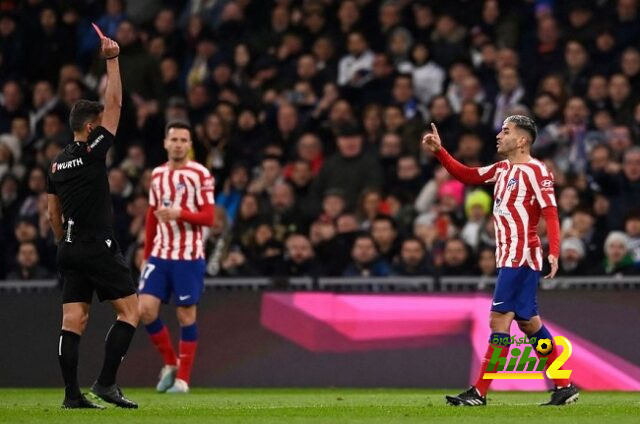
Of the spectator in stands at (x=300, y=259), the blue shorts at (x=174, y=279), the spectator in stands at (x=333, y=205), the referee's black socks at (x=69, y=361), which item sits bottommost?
the referee's black socks at (x=69, y=361)

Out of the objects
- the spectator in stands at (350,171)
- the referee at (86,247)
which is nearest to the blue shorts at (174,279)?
the referee at (86,247)

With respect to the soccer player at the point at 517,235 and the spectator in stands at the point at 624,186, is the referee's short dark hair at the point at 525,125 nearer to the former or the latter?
the soccer player at the point at 517,235

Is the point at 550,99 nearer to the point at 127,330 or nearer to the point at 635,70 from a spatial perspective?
the point at 635,70

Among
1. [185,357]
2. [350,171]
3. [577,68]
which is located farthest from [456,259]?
[577,68]

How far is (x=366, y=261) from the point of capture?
15398 millimetres

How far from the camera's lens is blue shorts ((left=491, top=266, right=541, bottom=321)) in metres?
10.7

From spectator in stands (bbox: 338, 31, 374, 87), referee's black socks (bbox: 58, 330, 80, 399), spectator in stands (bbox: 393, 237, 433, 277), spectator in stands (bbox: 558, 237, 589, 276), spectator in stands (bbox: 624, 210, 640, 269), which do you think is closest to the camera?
referee's black socks (bbox: 58, 330, 80, 399)

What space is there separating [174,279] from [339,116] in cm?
524

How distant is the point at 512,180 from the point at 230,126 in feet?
26.8

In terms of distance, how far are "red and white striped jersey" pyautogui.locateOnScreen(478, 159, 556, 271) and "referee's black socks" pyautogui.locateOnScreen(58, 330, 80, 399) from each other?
10.4 ft

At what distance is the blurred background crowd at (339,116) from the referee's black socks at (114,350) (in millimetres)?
4680

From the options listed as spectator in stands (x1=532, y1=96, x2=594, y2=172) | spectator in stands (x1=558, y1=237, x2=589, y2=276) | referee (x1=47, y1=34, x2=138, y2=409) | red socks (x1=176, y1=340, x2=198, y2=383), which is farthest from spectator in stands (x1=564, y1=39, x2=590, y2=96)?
referee (x1=47, y1=34, x2=138, y2=409)

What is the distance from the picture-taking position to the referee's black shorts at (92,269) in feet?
34.5

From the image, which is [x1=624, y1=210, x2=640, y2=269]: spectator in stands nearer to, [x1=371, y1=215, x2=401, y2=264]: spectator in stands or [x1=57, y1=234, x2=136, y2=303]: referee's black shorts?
[x1=371, y1=215, x2=401, y2=264]: spectator in stands
